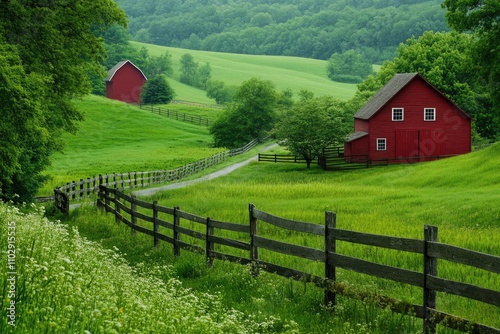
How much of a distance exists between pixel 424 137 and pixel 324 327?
57.0 metres

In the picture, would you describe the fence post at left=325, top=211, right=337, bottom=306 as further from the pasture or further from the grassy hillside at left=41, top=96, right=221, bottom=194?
the grassy hillside at left=41, top=96, right=221, bottom=194

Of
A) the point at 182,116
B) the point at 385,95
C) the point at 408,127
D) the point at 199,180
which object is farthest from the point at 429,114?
the point at 182,116

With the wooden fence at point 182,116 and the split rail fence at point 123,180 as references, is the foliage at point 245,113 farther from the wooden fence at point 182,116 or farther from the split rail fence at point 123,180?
the wooden fence at point 182,116

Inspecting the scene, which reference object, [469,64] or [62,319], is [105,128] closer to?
[469,64]

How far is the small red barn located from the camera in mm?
126000

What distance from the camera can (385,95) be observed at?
2594 inches

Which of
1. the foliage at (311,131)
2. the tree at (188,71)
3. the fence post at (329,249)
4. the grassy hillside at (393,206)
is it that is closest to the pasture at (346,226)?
the grassy hillside at (393,206)

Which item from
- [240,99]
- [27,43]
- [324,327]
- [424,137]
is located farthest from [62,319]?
[240,99]

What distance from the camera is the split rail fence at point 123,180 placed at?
32.6 metres

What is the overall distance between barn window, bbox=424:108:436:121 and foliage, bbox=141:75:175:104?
67557 mm

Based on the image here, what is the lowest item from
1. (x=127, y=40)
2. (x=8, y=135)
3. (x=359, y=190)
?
(x=359, y=190)

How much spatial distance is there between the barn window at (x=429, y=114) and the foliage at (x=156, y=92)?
222ft

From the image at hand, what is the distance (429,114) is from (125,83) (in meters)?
73.8

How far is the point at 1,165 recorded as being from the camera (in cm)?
2145
